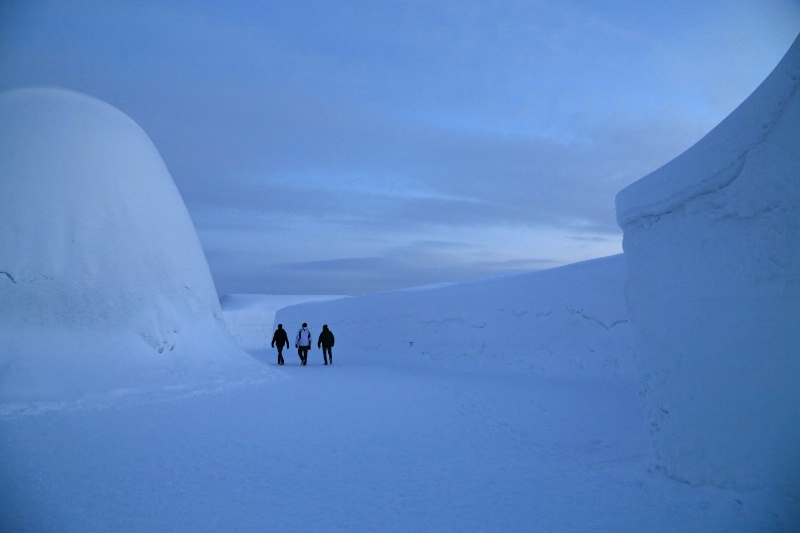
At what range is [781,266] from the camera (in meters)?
3.33

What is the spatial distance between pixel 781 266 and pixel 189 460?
545 centimetres

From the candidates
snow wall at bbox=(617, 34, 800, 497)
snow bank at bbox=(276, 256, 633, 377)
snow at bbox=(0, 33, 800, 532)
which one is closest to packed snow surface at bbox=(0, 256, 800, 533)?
snow at bbox=(0, 33, 800, 532)

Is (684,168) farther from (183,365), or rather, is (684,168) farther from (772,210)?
(183,365)

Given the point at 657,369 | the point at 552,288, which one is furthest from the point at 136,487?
the point at 552,288

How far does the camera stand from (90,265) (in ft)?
35.4

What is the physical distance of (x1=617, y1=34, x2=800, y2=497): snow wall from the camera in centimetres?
326

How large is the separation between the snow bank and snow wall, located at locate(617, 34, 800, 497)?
7.11 meters

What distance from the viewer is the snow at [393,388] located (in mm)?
3459

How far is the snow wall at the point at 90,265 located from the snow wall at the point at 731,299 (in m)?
9.22

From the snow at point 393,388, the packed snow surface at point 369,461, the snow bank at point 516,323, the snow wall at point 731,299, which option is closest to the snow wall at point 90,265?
the snow at point 393,388

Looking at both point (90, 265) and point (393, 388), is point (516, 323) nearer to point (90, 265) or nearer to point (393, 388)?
point (393, 388)

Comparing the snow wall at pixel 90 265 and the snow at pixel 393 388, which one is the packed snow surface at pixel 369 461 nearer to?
the snow at pixel 393 388

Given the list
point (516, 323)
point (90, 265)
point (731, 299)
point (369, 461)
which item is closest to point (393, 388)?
point (516, 323)

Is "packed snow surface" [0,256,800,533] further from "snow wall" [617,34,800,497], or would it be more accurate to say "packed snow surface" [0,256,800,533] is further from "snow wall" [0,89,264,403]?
"snow wall" [0,89,264,403]
